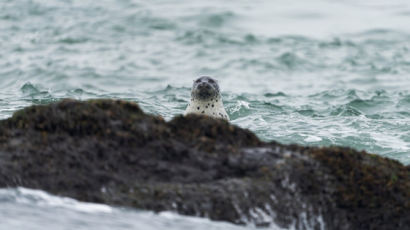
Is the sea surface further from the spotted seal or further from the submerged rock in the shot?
the submerged rock

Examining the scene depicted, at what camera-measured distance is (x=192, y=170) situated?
230 inches

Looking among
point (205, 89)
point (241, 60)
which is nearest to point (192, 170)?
point (205, 89)

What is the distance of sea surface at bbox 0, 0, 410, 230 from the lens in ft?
42.9

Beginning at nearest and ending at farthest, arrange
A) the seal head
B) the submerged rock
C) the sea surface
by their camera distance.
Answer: the submerged rock < the seal head < the sea surface

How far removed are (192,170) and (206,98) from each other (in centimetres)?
528

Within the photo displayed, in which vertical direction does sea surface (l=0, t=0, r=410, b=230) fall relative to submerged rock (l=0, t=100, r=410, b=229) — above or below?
above

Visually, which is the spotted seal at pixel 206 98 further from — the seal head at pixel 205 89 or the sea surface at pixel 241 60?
the sea surface at pixel 241 60

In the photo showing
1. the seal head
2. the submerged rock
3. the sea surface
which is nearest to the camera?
the submerged rock

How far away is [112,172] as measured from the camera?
5703 mm

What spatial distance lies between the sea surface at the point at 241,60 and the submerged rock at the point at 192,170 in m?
4.47

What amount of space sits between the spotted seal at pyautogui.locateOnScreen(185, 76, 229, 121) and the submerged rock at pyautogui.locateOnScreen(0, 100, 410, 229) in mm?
4686

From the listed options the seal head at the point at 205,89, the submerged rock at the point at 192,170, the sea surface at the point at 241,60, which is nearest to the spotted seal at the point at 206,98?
the seal head at the point at 205,89

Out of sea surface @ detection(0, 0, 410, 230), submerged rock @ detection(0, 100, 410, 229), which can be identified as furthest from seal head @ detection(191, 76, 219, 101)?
submerged rock @ detection(0, 100, 410, 229)

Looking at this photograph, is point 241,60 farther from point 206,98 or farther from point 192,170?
point 192,170
